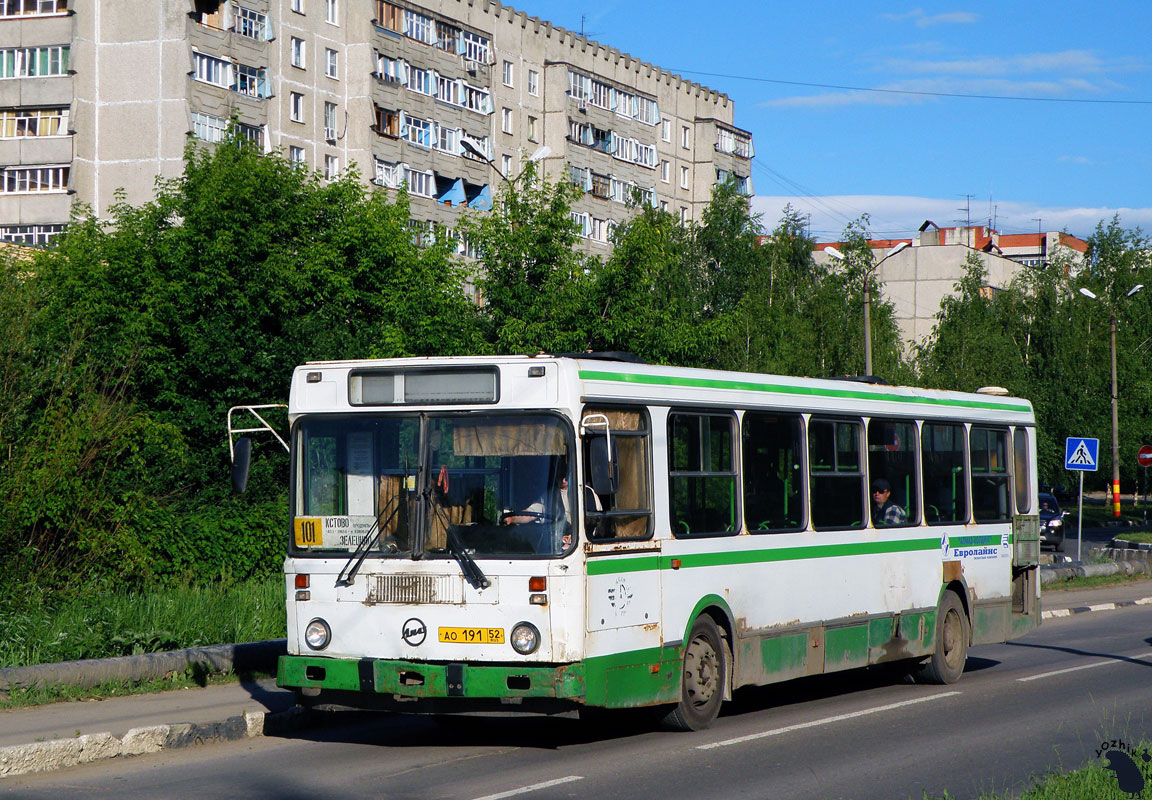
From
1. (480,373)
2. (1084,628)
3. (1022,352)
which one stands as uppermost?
(1022,352)

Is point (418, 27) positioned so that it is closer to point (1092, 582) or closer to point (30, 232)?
point (30, 232)

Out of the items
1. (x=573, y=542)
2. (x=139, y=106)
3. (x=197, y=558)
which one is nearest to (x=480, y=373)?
(x=573, y=542)

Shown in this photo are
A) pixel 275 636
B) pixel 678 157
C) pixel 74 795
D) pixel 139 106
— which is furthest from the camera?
pixel 678 157

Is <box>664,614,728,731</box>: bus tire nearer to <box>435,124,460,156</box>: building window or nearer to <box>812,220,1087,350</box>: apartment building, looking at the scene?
<box>435,124,460,156</box>: building window

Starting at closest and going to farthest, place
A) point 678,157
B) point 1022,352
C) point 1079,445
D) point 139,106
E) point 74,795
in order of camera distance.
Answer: point 74,795 → point 1079,445 → point 139,106 → point 1022,352 → point 678,157

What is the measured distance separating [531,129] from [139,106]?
898 inches

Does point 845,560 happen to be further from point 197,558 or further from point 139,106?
point 139,106

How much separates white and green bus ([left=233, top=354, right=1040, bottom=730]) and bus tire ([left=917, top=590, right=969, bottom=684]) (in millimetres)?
2785

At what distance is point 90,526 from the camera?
57.2 feet

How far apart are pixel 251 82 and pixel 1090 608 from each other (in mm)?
41799

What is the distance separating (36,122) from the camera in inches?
2167

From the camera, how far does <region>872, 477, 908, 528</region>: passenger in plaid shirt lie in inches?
550

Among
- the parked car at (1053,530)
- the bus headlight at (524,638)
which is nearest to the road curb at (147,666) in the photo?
the bus headlight at (524,638)

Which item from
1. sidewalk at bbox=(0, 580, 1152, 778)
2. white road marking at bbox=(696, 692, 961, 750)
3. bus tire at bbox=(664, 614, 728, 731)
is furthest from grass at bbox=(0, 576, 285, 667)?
white road marking at bbox=(696, 692, 961, 750)
